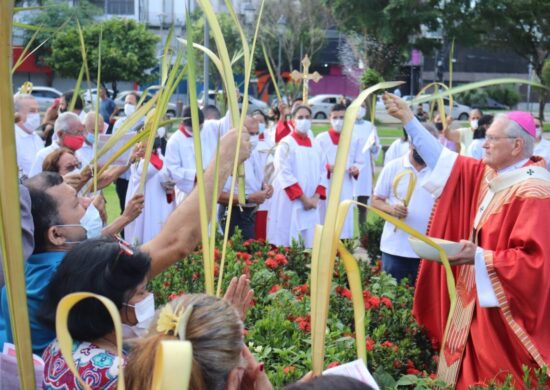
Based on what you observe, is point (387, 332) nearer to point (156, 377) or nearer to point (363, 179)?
point (156, 377)

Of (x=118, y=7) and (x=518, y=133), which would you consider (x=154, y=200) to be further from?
(x=118, y=7)

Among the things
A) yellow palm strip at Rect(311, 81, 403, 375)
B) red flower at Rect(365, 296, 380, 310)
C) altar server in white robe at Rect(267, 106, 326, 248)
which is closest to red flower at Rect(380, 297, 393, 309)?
red flower at Rect(365, 296, 380, 310)

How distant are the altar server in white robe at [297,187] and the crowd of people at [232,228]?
14 millimetres

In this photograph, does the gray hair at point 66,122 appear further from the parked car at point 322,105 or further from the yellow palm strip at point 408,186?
the parked car at point 322,105

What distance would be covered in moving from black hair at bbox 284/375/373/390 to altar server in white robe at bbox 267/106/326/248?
761cm

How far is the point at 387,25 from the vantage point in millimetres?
31375

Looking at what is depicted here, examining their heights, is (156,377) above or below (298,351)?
above

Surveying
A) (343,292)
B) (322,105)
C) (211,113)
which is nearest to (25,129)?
(211,113)

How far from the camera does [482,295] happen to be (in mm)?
4535

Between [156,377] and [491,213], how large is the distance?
128 inches

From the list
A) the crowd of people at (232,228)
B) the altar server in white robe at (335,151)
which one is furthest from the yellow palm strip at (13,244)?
the altar server in white robe at (335,151)

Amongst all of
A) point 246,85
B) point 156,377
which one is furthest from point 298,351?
point 156,377

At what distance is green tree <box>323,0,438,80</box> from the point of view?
1217 inches

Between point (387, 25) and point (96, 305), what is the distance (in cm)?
2975
